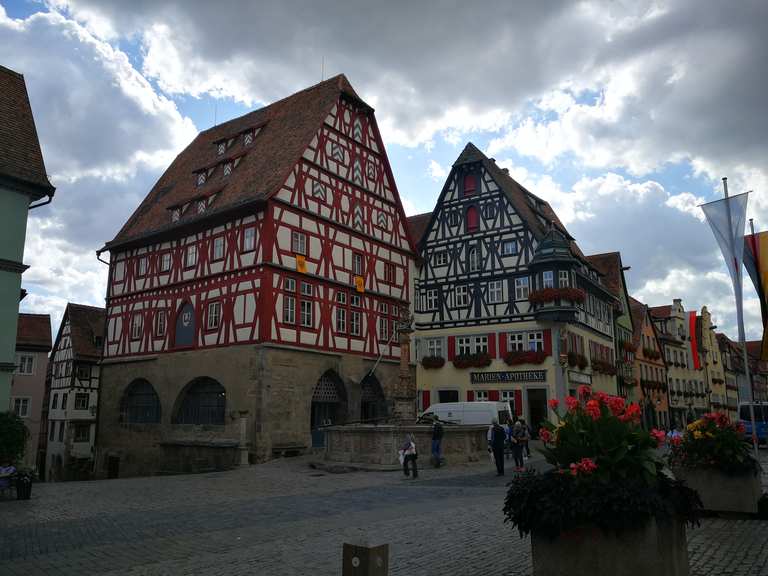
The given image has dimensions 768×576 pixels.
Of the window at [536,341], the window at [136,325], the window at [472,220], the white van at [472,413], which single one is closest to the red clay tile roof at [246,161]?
the window at [136,325]

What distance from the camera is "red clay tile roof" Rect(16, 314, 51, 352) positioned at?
41.4 metres

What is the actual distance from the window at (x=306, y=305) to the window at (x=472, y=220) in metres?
12.1

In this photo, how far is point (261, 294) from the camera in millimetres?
27219

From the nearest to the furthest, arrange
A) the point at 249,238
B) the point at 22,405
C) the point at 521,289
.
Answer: the point at 249,238
the point at 521,289
the point at 22,405

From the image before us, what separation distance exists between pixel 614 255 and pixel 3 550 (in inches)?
1725

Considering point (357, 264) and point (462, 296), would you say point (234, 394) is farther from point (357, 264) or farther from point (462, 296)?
point (462, 296)

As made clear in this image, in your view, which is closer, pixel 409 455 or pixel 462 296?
pixel 409 455

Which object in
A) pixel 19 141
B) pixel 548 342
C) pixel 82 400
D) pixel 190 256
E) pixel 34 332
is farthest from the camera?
pixel 82 400

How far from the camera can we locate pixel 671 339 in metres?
58.8

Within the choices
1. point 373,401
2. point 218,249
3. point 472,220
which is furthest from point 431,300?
point 218,249

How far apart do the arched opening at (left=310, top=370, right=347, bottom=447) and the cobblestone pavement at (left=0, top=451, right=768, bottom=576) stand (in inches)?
482

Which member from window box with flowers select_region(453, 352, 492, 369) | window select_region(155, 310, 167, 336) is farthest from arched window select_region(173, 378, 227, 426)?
window box with flowers select_region(453, 352, 492, 369)

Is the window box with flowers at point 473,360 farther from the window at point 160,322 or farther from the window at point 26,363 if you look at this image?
the window at point 26,363

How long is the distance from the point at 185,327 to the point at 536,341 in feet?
56.6
